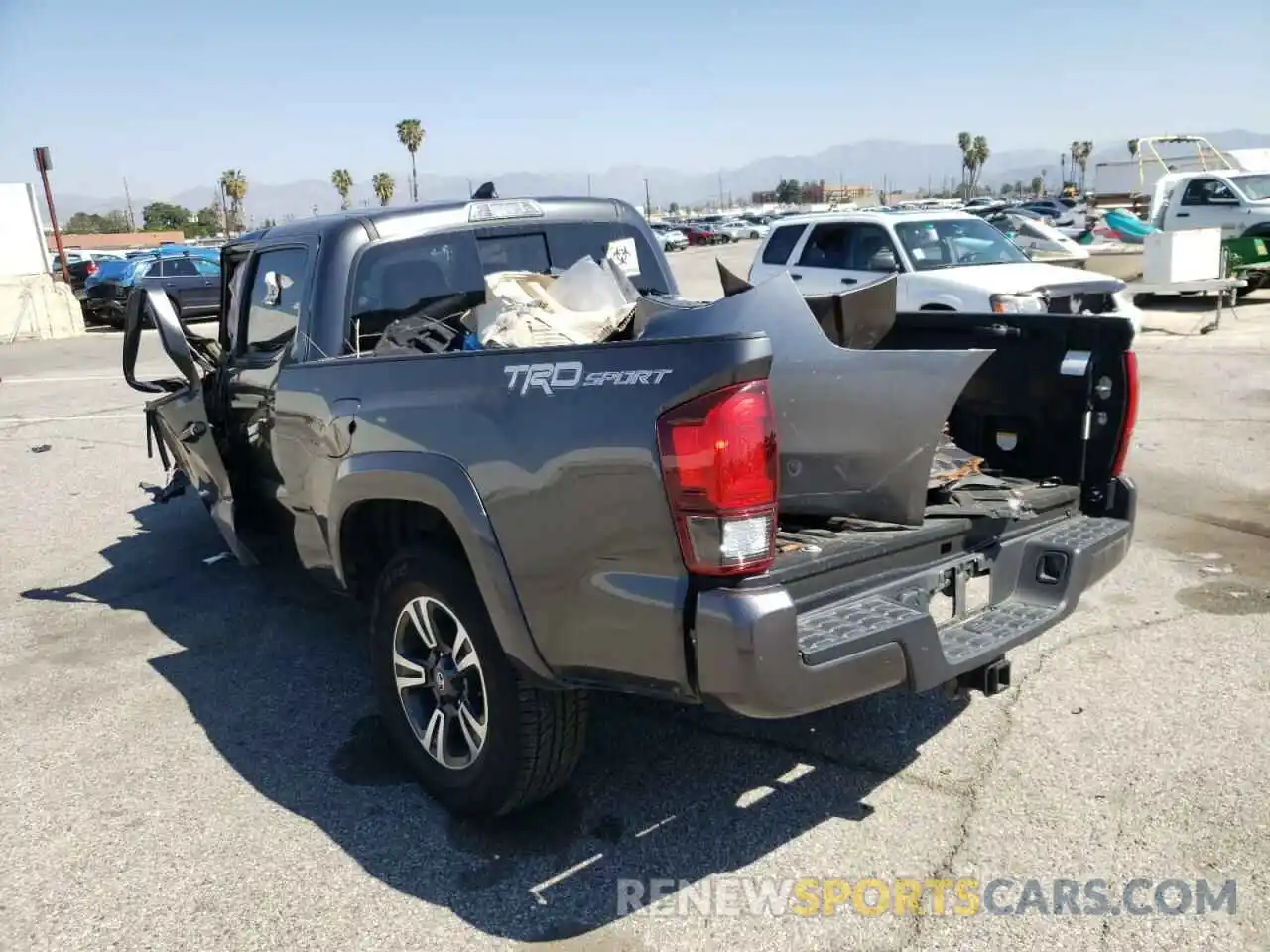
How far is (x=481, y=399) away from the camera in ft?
10.1

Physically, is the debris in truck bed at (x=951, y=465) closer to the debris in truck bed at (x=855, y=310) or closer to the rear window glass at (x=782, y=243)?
the debris in truck bed at (x=855, y=310)

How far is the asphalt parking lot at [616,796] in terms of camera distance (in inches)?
119

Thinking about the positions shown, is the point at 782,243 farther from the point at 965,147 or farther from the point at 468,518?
the point at 965,147

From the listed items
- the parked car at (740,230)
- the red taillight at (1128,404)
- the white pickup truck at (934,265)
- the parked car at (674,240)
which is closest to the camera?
the red taillight at (1128,404)

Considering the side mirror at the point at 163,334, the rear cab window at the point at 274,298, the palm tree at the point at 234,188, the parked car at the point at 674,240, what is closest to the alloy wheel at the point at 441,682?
the rear cab window at the point at 274,298

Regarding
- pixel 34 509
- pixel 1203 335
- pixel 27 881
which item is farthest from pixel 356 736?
pixel 1203 335

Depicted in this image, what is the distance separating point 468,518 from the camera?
3105 mm

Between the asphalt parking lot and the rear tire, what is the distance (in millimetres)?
193

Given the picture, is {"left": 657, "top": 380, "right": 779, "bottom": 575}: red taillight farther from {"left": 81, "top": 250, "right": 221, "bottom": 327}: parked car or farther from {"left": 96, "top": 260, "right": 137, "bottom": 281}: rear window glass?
{"left": 96, "top": 260, "right": 137, "bottom": 281}: rear window glass

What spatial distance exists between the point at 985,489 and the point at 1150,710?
1.10 m

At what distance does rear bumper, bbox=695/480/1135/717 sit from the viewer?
2611 mm

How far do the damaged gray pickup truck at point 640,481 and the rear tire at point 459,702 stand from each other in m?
0.01

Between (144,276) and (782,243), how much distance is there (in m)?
15.6

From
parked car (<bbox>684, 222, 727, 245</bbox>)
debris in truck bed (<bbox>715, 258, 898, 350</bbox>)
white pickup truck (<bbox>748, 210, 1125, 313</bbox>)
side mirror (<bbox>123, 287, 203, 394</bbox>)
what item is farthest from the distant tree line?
debris in truck bed (<bbox>715, 258, 898, 350</bbox>)
